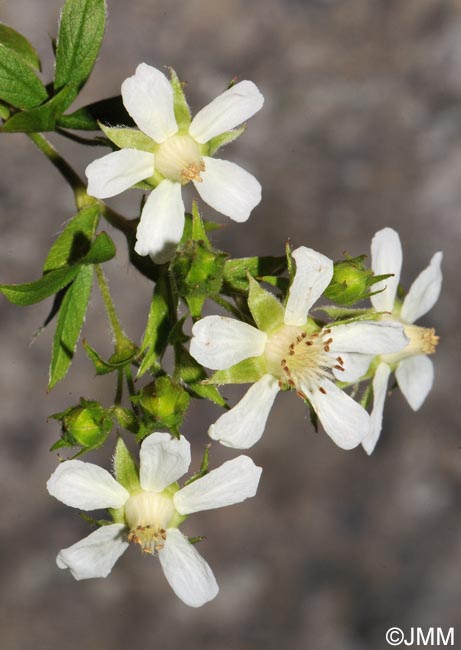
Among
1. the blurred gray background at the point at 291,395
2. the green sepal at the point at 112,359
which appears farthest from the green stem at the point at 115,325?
the blurred gray background at the point at 291,395

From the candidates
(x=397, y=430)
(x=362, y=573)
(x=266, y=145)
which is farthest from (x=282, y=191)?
(x=362, y=573)

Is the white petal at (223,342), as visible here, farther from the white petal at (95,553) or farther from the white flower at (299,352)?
the white petal at (95,553)

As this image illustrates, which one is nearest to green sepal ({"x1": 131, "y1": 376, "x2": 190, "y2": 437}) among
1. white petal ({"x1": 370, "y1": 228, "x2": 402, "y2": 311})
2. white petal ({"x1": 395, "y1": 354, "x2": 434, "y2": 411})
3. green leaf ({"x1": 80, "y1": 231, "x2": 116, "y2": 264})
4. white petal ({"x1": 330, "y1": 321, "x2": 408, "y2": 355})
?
green leaf ({"x1": 80, "y1": 231, "x2": 116, "y2": 264})

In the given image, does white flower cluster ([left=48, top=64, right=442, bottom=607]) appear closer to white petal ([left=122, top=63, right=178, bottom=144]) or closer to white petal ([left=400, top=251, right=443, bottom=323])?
white petal ([left=122, top=63, right=178, bottom=144])

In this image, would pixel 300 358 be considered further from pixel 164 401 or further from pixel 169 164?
pixel 169 164

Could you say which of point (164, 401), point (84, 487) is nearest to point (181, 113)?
point (164, 401)
